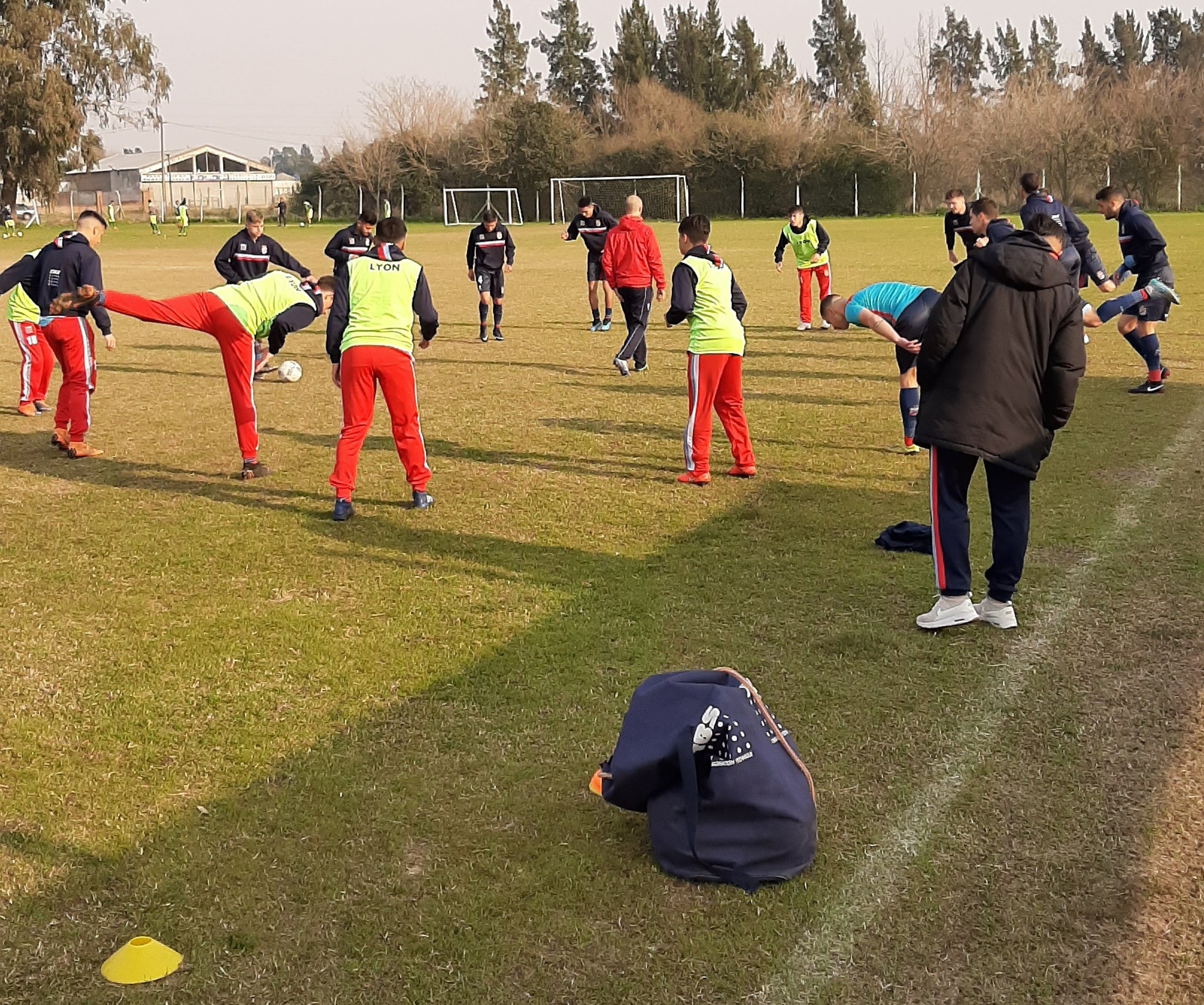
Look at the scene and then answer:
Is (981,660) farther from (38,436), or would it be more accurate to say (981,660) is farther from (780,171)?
(780,171)

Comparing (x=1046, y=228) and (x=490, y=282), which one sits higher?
(x=1046, y=228)

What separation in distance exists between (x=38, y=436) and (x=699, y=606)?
8.06m

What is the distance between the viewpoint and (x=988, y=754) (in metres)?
4.74

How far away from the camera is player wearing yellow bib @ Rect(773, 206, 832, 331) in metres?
17.7

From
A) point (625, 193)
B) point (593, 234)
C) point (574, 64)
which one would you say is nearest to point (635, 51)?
point (574, 64)

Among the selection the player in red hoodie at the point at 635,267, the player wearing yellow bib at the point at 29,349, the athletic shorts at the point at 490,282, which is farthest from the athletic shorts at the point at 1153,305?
the player wearing yellow bib at the point at 29,349

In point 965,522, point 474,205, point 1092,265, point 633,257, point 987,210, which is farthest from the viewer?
point 474,205

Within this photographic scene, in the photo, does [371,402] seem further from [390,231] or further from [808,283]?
[808,283]

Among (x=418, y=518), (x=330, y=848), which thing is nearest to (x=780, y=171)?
(x=418, y=518)

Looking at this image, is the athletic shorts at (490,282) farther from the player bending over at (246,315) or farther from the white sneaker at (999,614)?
the white sneaker at (999,614)

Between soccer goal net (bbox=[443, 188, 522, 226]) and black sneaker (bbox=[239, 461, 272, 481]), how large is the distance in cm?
5987

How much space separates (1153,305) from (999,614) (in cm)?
711

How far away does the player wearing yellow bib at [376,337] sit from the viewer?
8.06 m

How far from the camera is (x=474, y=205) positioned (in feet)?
229
